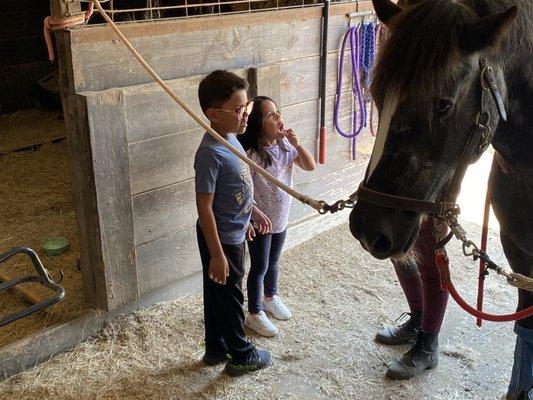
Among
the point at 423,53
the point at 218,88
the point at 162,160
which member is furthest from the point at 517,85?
the point at 162,160

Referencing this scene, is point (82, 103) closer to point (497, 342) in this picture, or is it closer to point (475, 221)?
point (497, 342)

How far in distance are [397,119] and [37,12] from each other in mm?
4758

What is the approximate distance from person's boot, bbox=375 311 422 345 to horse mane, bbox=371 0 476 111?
1289 millimetres

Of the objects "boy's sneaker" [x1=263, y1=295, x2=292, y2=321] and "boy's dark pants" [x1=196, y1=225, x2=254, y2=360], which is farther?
"boy's sneaker" [x1=263, y1=295, x2=292, y2=321]

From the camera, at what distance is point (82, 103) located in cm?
196

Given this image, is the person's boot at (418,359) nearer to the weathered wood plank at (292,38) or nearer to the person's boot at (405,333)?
the person's boot at (405,333)

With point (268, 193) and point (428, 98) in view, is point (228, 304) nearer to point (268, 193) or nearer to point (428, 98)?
point (268, 193)

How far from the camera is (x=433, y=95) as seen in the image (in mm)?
1160

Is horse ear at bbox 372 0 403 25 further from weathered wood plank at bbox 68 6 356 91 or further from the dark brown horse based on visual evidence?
weathered wood plank at bbox 68 6 356 91

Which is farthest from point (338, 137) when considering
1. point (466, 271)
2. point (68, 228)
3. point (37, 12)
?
point (37, 12)

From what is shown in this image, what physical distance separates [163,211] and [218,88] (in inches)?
26.8

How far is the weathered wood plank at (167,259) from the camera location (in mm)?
2334

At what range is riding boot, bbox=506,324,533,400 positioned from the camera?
1750mm

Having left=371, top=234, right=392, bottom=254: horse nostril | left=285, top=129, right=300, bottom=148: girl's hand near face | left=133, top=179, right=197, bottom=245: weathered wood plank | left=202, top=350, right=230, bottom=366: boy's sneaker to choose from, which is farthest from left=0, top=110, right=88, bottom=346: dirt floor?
left=371, top=234, right=392, bottom=254: horse nostril
